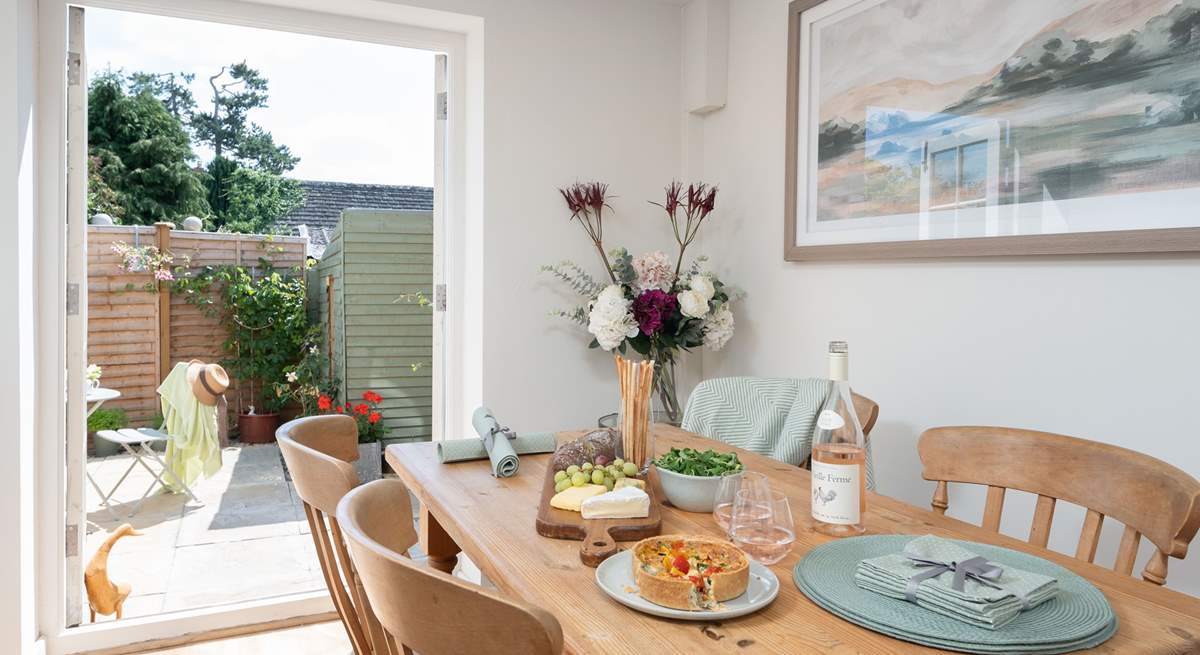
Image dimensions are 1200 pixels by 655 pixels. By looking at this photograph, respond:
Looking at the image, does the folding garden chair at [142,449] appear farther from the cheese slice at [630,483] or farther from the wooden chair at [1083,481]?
the wooden chair at [1083,481]

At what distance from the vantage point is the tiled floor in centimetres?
270

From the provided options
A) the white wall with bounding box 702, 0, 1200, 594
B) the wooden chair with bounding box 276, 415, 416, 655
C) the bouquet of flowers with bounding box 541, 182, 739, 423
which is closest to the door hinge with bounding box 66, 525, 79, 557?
the wooden chair with bounding box 276, 415, 416, 655

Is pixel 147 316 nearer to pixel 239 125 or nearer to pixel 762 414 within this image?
pixel 239 125

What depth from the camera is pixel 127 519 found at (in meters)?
2.71

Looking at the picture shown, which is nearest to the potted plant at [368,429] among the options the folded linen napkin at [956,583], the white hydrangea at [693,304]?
the white hydrangea at [693,304]

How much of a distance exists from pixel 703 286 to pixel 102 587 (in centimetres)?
215

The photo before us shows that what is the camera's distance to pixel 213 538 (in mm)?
2807

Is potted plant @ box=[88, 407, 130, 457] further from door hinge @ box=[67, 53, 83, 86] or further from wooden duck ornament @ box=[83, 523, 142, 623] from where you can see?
door hinge @ box=[67, 53, 83, 86]

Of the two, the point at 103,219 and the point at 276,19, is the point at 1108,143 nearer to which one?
A: the point at 276,19

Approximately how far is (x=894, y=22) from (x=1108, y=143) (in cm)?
77

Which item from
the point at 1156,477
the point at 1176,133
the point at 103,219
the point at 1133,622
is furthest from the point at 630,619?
the point at 103,219

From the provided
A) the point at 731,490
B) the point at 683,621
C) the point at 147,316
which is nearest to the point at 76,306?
the point at 147,316

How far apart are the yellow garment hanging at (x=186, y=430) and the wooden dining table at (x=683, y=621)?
1.44 metres

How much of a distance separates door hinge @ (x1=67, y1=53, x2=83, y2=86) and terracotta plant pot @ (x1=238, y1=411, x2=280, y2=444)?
1164mm
